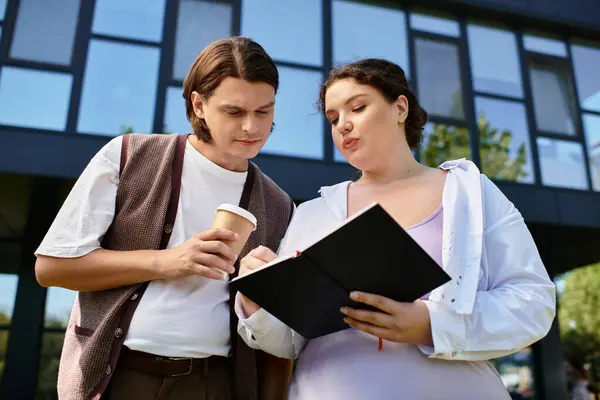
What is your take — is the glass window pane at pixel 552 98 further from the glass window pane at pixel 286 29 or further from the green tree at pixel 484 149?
the glass window pane at pixel 286 29

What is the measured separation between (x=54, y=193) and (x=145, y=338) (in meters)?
5.14

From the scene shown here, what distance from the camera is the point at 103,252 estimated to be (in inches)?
64.9

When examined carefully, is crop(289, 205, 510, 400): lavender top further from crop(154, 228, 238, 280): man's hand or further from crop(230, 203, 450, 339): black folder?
crop(154, 228, 238, 280): man's hand

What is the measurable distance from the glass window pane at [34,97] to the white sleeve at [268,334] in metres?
5.37

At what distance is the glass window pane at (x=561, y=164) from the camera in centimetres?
803

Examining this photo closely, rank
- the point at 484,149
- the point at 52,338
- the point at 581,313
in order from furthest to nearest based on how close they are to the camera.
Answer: the point at 581,313
the point at 484,149
the point at 52,338

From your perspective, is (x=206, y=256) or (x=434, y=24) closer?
(x=206, y=256)

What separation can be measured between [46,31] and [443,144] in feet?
18.2

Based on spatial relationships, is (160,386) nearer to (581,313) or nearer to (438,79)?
(438,79)

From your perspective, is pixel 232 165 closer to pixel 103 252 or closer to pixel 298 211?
pixel 298 211

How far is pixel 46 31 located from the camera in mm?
6523

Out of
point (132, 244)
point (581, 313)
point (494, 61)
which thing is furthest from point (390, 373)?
point (581, 313)

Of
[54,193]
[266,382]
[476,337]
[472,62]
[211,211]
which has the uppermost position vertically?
[472,62]

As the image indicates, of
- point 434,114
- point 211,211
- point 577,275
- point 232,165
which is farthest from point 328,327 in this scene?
point 577,275
